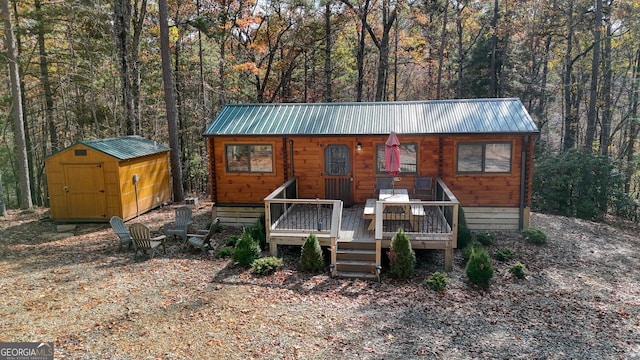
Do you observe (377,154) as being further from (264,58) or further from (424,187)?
(264,58)

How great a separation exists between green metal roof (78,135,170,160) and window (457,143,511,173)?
379 inches

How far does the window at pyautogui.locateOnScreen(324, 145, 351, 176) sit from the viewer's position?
Result: 36.7 feet

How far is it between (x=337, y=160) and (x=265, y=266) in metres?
4.24

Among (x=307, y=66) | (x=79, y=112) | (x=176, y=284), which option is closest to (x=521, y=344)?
(x=176, y=284)

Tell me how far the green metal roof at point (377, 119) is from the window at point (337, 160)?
53 cm

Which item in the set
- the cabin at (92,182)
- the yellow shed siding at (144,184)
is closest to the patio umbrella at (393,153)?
the cabin at (92,182)

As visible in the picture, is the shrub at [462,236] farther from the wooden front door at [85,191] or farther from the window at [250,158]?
the wooden front door at [85,191]

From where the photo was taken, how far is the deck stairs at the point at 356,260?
7.98 m

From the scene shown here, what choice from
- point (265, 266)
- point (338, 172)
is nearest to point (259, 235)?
point (265, 266)

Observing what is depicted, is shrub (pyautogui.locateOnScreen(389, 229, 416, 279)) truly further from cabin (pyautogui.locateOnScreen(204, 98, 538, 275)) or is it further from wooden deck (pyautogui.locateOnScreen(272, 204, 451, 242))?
cabin (pyautogui.locateOnScreen(204, 98, 538, 275))

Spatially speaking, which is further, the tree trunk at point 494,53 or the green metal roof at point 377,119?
the tree trunk at point 494,53

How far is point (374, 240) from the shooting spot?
8.47 m

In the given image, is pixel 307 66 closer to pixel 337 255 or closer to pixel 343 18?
pixel 343 18

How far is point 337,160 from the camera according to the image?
11250mm
